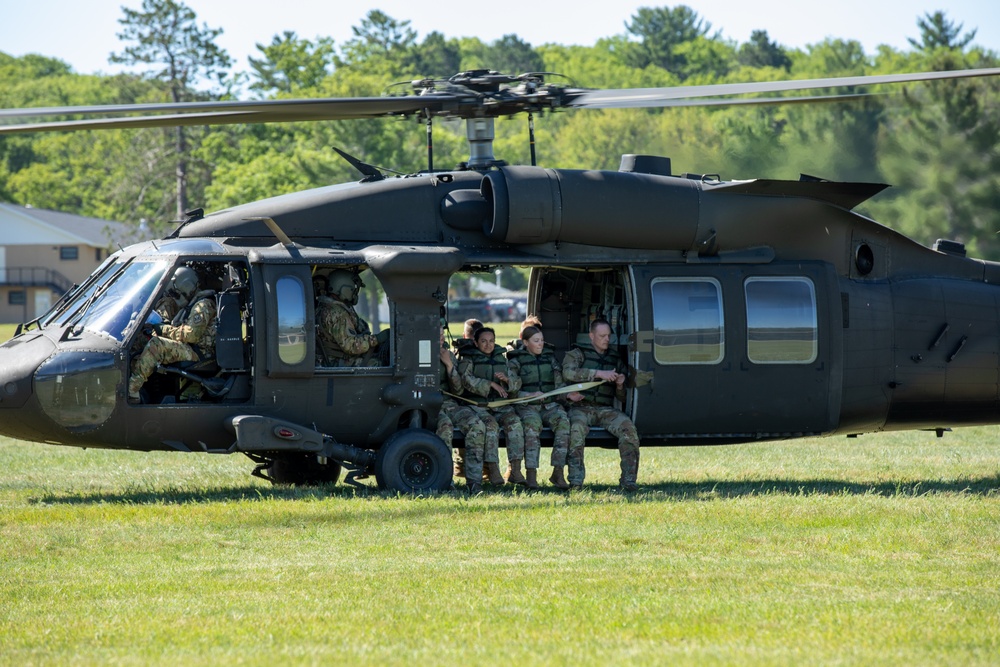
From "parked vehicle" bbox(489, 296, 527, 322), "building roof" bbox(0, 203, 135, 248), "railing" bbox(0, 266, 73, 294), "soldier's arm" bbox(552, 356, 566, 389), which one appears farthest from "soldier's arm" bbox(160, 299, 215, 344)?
"railing" bbox(0, 266, 73, 294)

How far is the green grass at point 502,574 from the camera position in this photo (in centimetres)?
632

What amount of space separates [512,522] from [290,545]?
1.72 metres

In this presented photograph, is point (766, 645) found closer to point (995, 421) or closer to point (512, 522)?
point (512, 522)

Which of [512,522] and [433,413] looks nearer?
[512,522]

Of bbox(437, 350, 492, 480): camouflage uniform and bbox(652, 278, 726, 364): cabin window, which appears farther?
bbox(652, 278, 726, 364): cabin window

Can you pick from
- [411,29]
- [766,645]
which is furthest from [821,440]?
[411,29]

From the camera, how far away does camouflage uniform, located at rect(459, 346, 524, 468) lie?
11773mm

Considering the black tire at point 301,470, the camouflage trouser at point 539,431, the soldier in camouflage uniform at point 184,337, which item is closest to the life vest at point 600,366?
the camouflage trouser at point 539,431

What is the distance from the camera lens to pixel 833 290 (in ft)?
40.7

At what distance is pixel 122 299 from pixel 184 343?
667 mm

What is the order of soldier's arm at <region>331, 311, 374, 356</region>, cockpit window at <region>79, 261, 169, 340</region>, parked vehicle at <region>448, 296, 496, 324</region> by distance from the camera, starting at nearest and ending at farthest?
cockpit window at <region>79, 261, 169, 340</region>
soldier's arm at <region>331, 311, 374, 356</region>
parked vehicle at <region>448, 296, 496, 324</region>

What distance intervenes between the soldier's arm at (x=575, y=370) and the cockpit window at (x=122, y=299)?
145 inches

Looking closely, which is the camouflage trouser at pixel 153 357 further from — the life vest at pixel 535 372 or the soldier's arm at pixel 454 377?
the life vest at pixel 535 372

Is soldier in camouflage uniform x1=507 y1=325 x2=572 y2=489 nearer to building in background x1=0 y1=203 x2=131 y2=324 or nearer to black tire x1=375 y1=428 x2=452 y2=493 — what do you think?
black tire x1=375 y1=428 x2=452 y2=493
